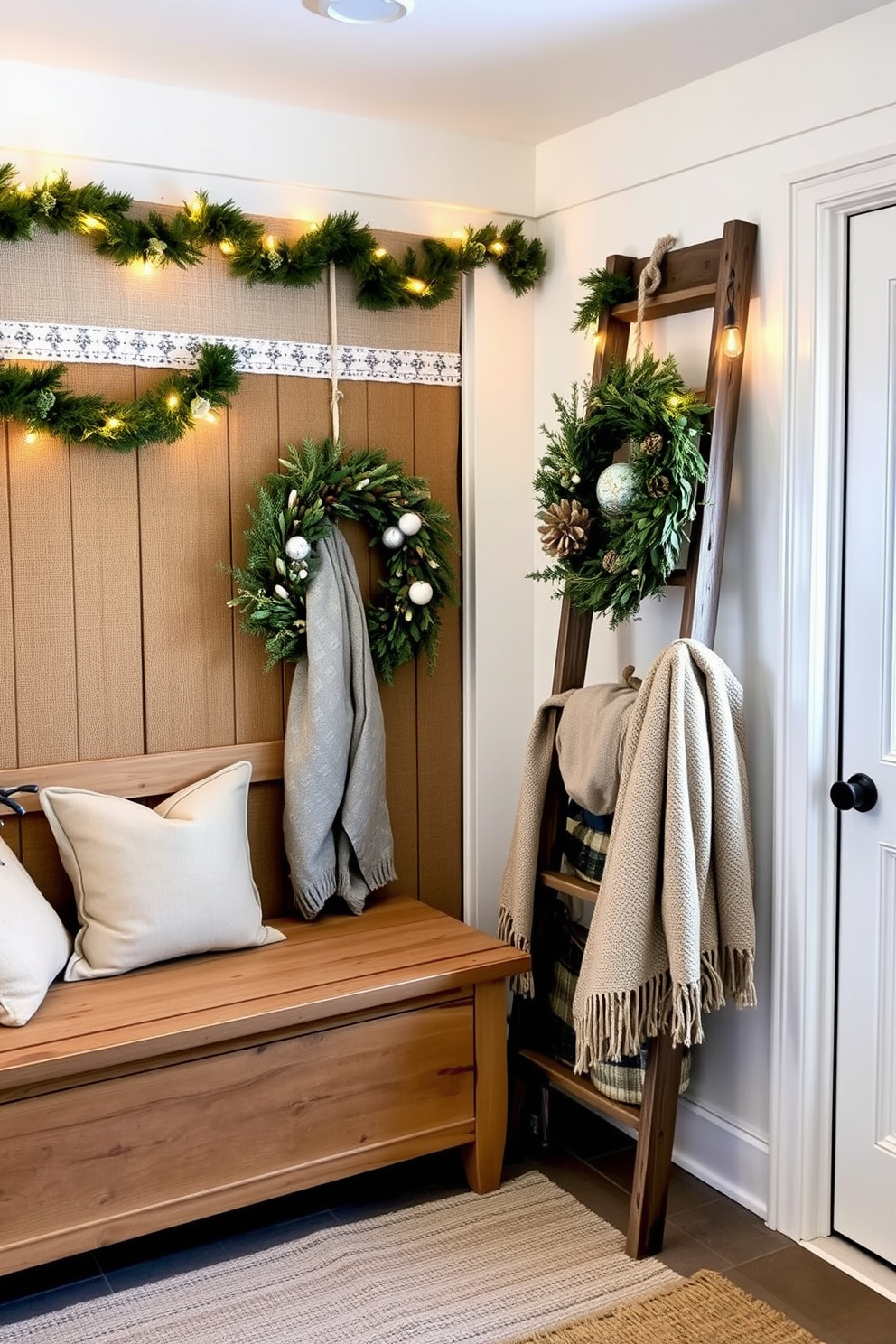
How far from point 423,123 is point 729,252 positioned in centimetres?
91

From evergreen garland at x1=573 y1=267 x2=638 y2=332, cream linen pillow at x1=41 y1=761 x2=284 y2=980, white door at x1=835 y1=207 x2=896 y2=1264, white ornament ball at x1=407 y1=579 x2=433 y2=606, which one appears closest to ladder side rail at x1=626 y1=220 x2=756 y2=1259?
white door at x1=835 y1=207 x2=896 y2=1264

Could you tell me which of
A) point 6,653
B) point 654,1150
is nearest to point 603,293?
point 6,653

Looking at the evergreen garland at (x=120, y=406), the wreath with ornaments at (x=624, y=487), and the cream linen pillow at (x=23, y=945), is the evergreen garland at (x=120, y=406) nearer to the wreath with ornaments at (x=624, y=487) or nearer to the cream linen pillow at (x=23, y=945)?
the wreath with ornaments at (x=624, y=487)

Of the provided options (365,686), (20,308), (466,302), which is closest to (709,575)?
(365,686)

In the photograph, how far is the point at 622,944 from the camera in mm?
2520

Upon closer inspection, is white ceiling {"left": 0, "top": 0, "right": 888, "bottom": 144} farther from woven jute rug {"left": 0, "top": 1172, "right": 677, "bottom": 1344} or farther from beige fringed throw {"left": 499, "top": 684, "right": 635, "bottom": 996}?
woven jute rug {"left": 0, "top": 1172, "right": 677, "bottom": 1344}

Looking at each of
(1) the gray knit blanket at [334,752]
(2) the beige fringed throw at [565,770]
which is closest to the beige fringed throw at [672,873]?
(2) the beige fringed throw at [565,770]

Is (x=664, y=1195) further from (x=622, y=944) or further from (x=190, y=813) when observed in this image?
(x=190, y=813)

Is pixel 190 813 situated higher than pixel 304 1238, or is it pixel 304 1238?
pixel 190 813

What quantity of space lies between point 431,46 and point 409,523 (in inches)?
39.8

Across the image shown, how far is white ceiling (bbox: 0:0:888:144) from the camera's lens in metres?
2.37

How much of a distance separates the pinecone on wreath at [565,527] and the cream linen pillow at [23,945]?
4.26ft

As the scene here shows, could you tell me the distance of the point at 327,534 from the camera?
9.73 ft

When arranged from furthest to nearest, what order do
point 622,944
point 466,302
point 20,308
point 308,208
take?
point 466,302, point 308,208, point 20,308, point 622,944
